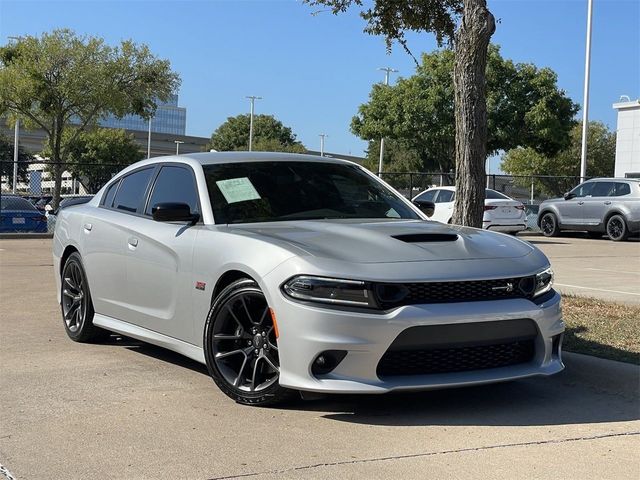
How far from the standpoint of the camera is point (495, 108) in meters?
38.2

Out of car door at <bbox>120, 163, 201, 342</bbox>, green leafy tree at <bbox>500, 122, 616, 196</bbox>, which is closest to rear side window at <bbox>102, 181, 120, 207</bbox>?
car door at <bbox>120, 163, 201, 342</bbox>

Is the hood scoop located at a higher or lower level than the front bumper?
higher

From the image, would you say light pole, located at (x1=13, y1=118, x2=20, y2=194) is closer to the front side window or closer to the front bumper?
the front side window

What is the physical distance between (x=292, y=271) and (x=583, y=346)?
2.70 m

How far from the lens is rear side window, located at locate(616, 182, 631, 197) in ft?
72.5

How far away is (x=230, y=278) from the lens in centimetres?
493

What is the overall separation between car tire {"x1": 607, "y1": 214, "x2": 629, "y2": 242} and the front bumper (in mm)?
18572

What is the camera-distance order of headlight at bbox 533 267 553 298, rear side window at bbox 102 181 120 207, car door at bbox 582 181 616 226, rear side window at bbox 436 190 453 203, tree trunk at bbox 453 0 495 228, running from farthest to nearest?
1. car door at bbox 582 181 616 226
2. rear side window at bbox 436 190 453 203
3. tree trunk at bbox 453 0 495 228
4. rear side window at bbox 102 181 120 207
5. headlight at bbox 533 267 553 298

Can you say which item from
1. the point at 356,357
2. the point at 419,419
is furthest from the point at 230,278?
the point at 419,419

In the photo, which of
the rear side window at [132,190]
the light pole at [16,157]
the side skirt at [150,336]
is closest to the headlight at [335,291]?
the side skirt at [150,336]

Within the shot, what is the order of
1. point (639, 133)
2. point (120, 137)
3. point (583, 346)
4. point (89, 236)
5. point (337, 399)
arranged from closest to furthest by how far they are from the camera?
point (337, 399) → point (583, 346) → point (89, 236) → point (639, 133) → point (120, 137)

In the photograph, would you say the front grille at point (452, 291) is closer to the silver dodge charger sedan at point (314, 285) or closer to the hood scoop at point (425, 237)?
the silver dodge charger sedan at point (314, 285)

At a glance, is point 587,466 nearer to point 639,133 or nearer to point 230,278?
point 230,278

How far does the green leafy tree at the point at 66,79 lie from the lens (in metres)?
27.3
